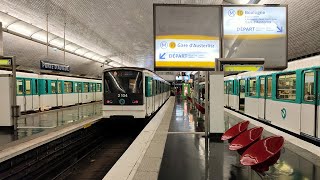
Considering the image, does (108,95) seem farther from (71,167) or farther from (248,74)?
(248,74)

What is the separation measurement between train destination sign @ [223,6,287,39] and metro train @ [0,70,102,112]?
9.79 metres

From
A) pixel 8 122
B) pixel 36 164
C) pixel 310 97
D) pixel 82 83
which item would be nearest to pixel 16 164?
pixel 36 164

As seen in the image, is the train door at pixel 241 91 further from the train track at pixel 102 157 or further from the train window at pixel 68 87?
the train window at pixel 68 87

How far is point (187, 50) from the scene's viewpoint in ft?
22.5

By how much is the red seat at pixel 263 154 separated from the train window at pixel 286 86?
5.79 meters

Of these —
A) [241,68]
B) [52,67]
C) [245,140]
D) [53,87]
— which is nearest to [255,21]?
[241,68]

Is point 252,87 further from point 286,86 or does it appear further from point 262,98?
point 286,86

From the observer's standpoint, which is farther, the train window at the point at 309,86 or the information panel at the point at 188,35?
the train window at the point at 309,86

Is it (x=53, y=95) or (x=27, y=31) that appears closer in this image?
(x=27, y=31)

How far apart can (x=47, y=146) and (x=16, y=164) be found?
1456 mm

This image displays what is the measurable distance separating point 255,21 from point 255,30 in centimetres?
22

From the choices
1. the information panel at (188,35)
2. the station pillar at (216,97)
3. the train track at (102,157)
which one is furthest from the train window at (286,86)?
the train track at (102,157)

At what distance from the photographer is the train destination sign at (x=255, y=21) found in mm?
6922

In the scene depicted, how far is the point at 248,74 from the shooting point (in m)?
13.8
